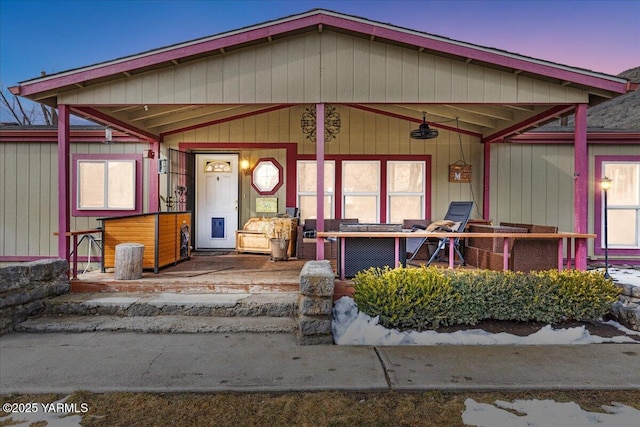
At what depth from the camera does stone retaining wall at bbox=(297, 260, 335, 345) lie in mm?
3564

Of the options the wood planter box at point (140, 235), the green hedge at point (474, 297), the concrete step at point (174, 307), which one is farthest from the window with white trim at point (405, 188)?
the wood planter box at point (140, 235)

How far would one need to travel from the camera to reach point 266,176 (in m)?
7.42

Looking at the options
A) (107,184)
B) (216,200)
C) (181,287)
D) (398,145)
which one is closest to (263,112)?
(216,200)

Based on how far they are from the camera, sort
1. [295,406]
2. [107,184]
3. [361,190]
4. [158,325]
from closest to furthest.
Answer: [295,406] → [158,325] → [107,184] → [361,190]

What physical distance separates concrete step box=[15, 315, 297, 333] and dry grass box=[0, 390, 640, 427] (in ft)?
3.97

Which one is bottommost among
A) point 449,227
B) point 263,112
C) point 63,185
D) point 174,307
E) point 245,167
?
point 174,307

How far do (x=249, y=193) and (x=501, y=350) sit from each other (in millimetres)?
5262

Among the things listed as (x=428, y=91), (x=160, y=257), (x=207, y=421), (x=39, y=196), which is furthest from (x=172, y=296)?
(x=39, y=196)

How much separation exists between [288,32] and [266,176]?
125 inches

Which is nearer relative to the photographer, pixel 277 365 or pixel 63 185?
pixel 277 365

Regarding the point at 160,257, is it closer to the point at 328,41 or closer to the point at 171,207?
the point at 171,207

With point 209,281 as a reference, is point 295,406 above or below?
below

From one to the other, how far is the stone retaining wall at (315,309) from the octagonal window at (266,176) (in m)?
4.00

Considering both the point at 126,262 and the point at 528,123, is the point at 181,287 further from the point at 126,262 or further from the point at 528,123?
the point at 528,123
